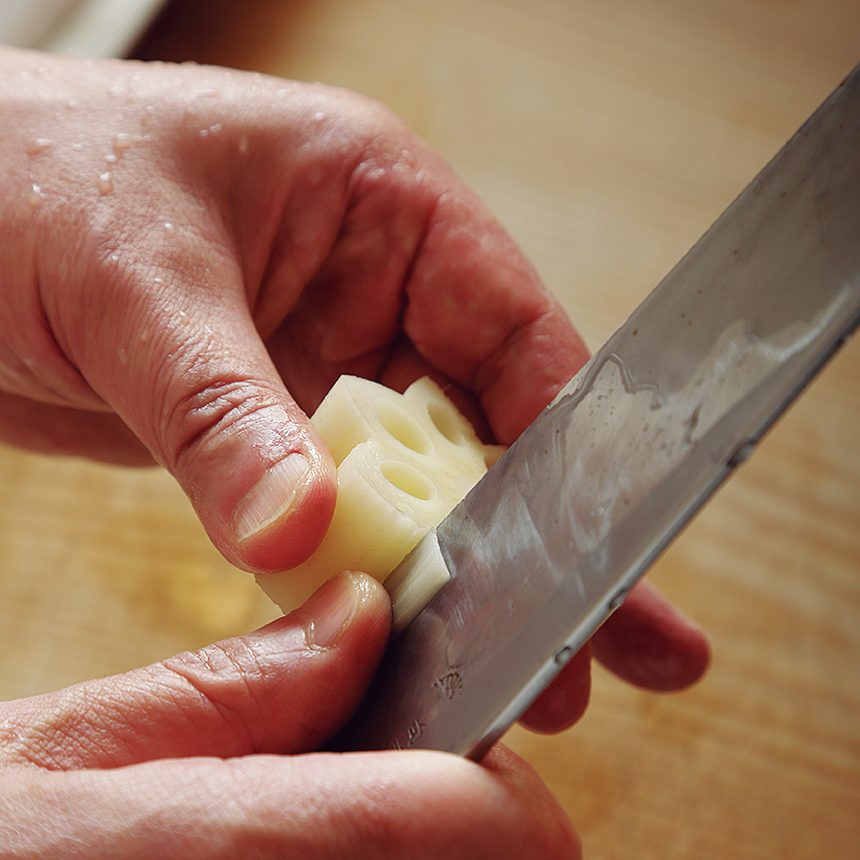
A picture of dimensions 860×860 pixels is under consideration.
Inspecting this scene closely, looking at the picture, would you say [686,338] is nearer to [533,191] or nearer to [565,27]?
[533,191]

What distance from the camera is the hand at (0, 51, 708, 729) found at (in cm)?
77

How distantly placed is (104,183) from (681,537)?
80 cm

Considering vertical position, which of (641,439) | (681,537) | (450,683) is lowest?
(681,537)

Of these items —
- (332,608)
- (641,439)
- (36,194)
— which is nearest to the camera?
(641,439)

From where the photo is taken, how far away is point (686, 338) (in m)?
0.58

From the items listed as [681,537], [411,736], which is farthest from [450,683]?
[681,537]

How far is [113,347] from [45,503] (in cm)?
49

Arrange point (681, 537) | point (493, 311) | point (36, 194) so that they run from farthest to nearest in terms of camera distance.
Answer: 1. point (681, 537)
2. point (493, 311)
3. point (36, 194)

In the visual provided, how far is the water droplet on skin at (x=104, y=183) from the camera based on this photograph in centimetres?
88

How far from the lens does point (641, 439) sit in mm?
576

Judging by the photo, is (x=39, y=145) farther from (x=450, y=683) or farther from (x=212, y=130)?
(x=450, y=683)

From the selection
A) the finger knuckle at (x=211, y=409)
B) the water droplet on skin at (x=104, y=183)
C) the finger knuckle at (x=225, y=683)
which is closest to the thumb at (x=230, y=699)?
the finger knuckle at (x=225, y=683)

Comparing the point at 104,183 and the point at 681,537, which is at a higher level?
the point at 104,183

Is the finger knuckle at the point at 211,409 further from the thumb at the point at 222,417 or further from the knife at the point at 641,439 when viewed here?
the knife at the point at 641,439
